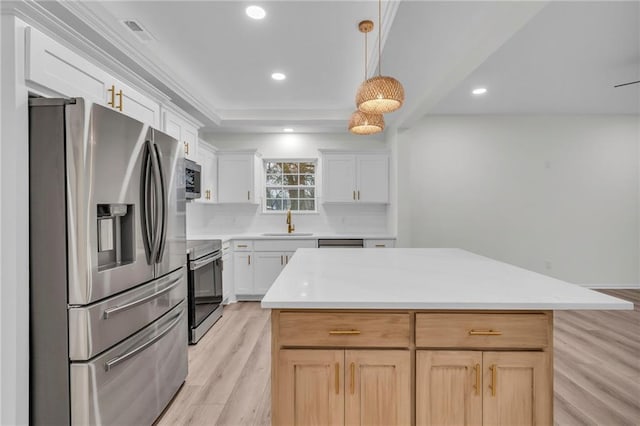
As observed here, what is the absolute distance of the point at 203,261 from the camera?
3.14 metres

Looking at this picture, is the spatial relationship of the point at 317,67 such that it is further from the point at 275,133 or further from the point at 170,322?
the point at 170,322

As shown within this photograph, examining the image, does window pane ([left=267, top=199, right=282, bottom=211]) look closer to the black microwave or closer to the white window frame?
the white window frame

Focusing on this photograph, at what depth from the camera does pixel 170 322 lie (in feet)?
6.55

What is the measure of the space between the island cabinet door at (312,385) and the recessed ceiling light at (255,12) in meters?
2.29

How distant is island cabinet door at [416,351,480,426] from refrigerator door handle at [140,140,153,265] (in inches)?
62.4

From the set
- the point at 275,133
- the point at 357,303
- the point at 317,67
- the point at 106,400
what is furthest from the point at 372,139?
the point at 106,400

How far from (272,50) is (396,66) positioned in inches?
45.5

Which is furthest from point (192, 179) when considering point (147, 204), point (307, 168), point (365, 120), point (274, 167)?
point (307, 168)

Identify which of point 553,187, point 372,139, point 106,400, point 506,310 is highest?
point 372,139

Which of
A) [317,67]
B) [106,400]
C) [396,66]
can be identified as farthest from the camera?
[317,67]

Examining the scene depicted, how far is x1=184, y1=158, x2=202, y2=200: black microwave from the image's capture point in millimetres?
3281

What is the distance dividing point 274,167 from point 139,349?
3.88 metres

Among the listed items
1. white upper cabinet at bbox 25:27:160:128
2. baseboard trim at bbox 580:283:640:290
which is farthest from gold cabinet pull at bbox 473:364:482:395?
baseboard trim at bbox 580:283:640:290

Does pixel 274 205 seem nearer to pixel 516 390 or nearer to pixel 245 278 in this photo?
pixel 245 278
